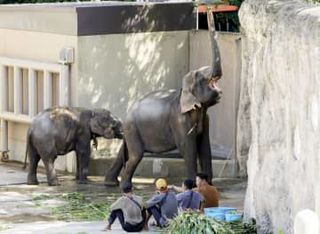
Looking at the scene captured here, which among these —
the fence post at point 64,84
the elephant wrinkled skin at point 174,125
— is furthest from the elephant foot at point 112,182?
the fence post at point 64,84

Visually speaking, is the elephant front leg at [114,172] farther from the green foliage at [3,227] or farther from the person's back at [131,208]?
the person's back at [131,208]

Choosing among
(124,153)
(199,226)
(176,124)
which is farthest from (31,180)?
(199,226)

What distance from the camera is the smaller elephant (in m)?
18.4

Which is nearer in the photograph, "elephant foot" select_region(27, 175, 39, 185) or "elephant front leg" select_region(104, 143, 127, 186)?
"elephant front leg" select_region(104, 143, 127, 186)

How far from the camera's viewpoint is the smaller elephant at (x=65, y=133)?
1839 centimetres

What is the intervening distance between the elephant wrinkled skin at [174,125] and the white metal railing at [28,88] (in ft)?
6.88

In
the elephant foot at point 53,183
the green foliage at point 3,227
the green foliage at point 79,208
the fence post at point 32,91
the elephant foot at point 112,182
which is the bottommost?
the elephant foot at point 53,183

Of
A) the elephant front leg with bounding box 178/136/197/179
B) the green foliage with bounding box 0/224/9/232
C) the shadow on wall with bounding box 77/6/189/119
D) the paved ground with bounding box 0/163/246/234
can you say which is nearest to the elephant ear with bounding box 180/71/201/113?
the elephant front leg with bounding box 178/136/197/179

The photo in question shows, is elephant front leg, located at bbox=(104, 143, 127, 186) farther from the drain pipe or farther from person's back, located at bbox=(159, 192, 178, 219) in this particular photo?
person's back, located at bbox=(159, 192, 178, 219)

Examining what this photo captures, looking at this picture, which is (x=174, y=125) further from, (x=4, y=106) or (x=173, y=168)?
(x=4, y=106)

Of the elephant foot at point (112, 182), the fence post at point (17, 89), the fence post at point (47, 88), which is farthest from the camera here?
the fence post at point (17, 89)

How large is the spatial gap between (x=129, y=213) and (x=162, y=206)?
398 millimetres

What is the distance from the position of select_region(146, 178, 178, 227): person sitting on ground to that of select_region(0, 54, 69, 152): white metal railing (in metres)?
6.57

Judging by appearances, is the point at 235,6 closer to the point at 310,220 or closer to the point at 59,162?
the point at 59,162
